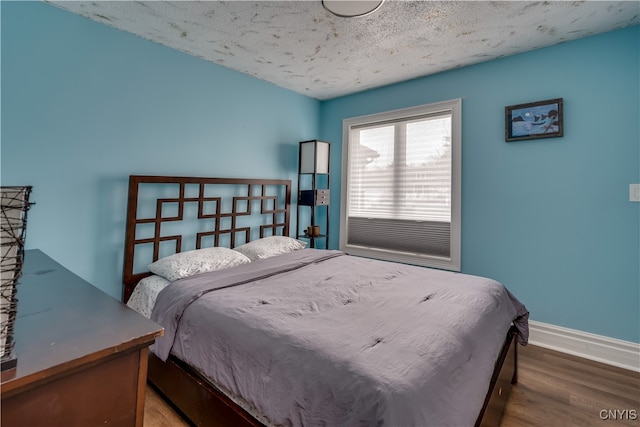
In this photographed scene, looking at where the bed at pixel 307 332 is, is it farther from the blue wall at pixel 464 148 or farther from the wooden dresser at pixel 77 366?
the wooden dresser at pixel 77 366

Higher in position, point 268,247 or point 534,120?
point 534,120

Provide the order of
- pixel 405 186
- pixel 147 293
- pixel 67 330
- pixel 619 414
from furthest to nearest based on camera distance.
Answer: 1. pixel 405 186
2. pixel 147 293
3. pixel 619 414
4. pixel 67 330

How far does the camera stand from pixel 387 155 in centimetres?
343

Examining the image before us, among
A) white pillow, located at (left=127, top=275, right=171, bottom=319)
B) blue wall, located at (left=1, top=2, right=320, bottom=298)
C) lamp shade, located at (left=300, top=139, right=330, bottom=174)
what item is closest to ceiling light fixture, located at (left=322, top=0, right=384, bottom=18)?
blue wall, located at (left=1, top=2, right=320, bottom=298)

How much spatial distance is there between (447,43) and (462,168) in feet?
3.65

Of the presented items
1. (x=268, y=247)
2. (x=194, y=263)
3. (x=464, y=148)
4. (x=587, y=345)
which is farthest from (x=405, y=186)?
(x=194, y=263)

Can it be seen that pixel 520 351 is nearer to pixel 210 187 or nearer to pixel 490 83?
pixel 490 83

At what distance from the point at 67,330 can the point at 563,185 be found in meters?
3.13

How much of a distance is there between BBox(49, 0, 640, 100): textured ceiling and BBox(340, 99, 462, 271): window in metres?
0.59

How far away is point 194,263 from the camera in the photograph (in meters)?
2.17

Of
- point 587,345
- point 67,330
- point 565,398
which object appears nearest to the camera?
point 67,330

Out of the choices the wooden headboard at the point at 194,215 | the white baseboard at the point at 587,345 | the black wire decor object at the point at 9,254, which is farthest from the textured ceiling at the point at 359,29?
the white baseboard at the point at 587,345

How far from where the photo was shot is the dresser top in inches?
22.4

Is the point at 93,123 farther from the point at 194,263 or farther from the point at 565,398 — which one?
the point at 565,398
